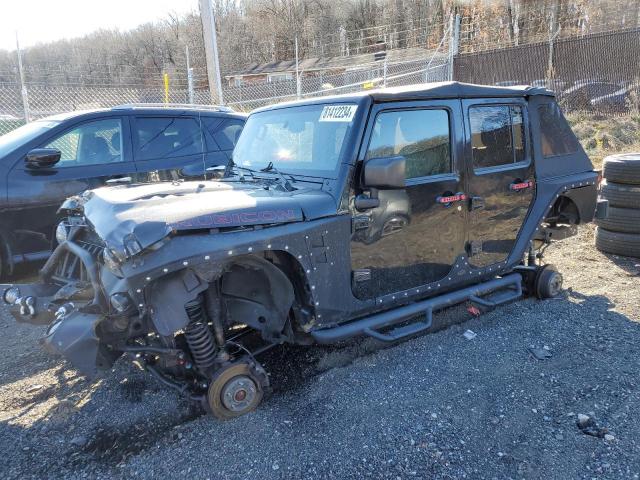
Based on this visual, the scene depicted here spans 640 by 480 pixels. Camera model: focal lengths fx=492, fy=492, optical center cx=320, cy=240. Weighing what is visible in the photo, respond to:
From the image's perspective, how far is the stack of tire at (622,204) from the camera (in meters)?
5.62

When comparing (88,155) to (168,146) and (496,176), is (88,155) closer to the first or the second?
(168,146)

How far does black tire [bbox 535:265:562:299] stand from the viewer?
4.79m

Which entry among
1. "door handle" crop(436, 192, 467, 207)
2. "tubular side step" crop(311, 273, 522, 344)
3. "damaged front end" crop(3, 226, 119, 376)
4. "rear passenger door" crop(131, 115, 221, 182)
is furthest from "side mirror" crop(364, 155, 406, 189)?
"rear passenger door" crop(131, 115, 221, 182)

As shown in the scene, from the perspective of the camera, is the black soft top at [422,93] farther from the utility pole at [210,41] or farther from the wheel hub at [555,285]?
the utility pole at [210,41]

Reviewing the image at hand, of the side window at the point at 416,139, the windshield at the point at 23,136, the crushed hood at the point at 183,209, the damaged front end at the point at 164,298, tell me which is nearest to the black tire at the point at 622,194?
the side window at the point at 416,139

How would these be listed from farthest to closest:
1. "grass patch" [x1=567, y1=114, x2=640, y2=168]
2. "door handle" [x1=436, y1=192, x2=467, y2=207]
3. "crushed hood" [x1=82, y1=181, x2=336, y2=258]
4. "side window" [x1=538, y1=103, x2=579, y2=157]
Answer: "grass patch" [x1=567, y1=114, x2=640, y2=168], "side window" [x1=538, y1=103, x2=579, y2=157], "door handle" [x1=436, y1=192, x2=467, y2=207], "crushed hood" [x1=82, y1=181, x2=336, y2=258]

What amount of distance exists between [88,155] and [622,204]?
6148 millimetres

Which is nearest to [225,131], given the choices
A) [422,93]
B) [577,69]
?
[422,93]

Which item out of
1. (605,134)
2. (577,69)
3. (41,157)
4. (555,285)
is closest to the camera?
(555,285)

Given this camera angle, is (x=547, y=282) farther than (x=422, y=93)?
Yes

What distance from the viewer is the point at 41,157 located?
16.6 feet

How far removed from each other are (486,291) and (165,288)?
2819 mm

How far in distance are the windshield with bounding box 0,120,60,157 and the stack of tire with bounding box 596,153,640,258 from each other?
640 cm

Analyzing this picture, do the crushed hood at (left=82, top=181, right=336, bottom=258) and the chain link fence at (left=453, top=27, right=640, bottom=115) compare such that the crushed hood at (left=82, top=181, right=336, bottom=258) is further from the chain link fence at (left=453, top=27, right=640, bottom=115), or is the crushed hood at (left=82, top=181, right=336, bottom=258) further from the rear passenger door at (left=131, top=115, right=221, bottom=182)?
the chain link fence at (left=453, top=27, right=640, bottom=115)
